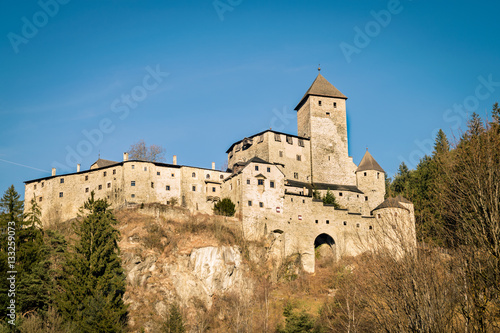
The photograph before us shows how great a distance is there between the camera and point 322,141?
7138cm

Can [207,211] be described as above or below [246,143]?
below

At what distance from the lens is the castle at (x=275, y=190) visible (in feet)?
195

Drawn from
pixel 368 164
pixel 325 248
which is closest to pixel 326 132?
pixel 368 164

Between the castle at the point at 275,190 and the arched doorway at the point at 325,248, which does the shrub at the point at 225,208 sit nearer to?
the castle at the point at 275,190

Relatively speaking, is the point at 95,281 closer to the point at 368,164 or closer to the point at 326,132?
the point at 326,132

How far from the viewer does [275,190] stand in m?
60.4

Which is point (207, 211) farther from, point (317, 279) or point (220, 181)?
point (317, 279)

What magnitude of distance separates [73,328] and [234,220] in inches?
884

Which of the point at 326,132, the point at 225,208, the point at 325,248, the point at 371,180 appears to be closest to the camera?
the point at 225,208

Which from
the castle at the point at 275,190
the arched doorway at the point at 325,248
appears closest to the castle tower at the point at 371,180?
the castle at the point at 275,190

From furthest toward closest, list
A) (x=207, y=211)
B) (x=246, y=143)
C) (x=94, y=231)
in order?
(x=246, y=143)
(x=207, y=211)
(x=94, y=231)

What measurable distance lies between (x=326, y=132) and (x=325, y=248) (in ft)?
56.7

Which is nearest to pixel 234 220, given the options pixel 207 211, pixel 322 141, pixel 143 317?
pixel 207 211

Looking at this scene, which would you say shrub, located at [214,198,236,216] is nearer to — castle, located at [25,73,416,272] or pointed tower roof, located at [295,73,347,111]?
castle, located at [25,73,416,272]
